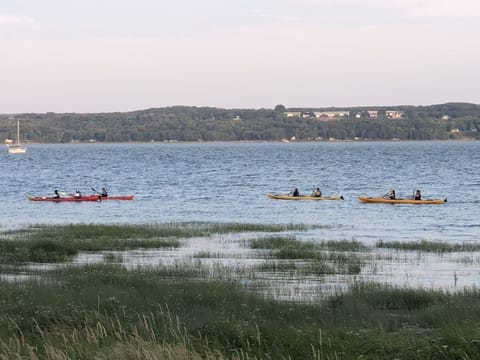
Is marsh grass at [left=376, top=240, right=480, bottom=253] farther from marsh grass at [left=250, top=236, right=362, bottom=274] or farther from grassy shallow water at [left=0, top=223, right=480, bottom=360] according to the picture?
grassy shallow water at [left=0, top=223, right=480, bottom=360]

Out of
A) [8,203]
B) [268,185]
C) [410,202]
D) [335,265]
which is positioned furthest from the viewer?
[268,185]

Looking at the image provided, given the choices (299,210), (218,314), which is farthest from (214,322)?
(299,210)

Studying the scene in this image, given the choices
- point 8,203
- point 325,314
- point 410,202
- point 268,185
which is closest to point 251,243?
point 325,314

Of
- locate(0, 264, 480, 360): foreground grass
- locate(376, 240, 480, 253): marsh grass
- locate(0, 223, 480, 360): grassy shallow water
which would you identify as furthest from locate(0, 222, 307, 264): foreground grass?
locate(376, 240, 480, 253): marsh grass

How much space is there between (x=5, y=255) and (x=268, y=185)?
5750 cm

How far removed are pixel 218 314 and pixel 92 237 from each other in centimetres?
1831

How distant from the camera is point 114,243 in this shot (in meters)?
31.7

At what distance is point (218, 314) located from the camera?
53.2ft

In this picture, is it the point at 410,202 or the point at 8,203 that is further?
the point at 8,203

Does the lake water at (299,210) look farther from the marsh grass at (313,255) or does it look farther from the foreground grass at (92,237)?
the foreground grass at (92,237)

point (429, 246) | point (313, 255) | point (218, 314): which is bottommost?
point (429, 246)

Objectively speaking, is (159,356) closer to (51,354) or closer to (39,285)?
(51,354)

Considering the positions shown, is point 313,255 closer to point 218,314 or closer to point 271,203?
point 218,314

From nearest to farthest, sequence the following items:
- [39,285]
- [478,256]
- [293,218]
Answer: [39,285] < [478,256] < [293,218]
